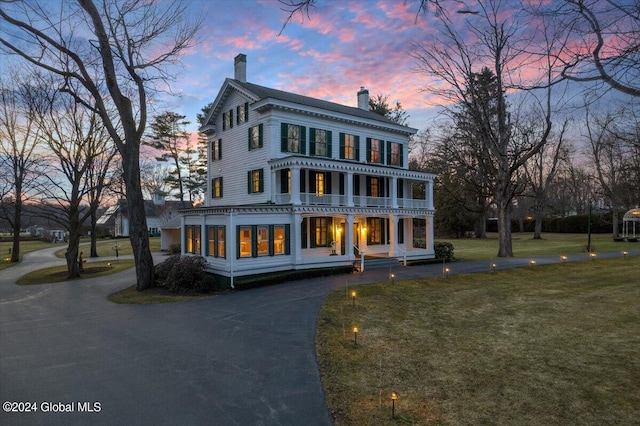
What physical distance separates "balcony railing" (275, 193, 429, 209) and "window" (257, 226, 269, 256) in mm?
2821

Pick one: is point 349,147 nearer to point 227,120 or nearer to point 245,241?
point 227,120

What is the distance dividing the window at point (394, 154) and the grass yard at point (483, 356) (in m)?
14.6

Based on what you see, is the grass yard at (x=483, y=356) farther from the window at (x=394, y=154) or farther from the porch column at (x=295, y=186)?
the window at (x=394, y=154)

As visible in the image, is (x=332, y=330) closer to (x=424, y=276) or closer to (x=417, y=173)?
(x=424, y=276)

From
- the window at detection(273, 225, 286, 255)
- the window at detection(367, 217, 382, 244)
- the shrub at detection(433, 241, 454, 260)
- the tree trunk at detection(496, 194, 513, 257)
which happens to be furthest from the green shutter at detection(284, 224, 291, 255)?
the tree trunk at detection(496, 194, 513, 257)

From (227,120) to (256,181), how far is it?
6.00m

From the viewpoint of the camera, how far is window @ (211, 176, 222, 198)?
90.4 feet

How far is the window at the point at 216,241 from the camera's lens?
19641mm

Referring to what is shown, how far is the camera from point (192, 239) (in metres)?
22.5

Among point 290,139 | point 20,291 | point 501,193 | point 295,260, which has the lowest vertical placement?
point 20,291

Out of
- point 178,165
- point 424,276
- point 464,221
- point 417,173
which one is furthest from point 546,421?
point 464,221

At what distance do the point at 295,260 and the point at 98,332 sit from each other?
1120 centimetres

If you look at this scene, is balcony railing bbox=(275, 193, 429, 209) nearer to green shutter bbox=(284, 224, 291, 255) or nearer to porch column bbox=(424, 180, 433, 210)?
porch column bbox=(424, 180, 433, 210)

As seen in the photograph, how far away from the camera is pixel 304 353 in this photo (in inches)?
355
